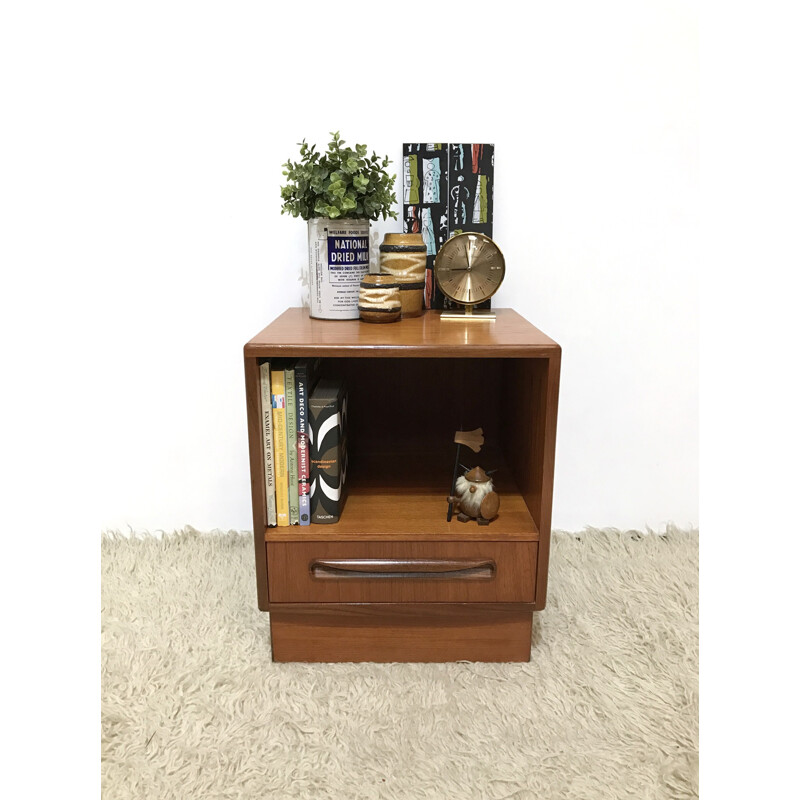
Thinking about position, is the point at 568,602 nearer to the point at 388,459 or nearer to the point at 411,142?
the point at 388,459

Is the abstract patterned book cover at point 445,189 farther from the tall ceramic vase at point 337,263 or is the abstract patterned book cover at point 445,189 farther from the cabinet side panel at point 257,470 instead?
the cabinet side panel at point 257,470

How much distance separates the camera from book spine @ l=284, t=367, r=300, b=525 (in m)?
1.09

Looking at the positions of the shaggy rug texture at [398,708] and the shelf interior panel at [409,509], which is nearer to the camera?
the shaggy rug texture at [398,708]

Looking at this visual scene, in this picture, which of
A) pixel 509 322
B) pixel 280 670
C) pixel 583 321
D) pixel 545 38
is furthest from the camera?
pixel 583 321

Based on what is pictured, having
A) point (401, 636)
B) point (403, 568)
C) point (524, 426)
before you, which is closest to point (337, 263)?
point (524, 426)

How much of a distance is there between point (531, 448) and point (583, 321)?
0.51m

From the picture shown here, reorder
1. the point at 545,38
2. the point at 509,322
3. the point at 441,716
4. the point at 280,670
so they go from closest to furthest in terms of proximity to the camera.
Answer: the point at 441,716, the point at 280,670, the point at 509,322, the point at 545,38

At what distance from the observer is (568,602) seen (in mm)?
1354

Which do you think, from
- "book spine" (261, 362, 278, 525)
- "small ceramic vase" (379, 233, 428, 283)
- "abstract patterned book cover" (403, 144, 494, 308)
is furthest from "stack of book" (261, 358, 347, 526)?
"abstract patterned book cover" (403, 144, 494, 308)

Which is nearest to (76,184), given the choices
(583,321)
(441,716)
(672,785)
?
(583,321)

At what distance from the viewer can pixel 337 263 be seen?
123 cm

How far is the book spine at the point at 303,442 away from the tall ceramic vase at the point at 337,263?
0.16 meters

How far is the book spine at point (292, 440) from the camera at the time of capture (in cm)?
109

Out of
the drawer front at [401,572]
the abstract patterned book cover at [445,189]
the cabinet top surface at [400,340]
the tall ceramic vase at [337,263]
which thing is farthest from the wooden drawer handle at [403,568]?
the abstract patterned book cover at [445,189]
